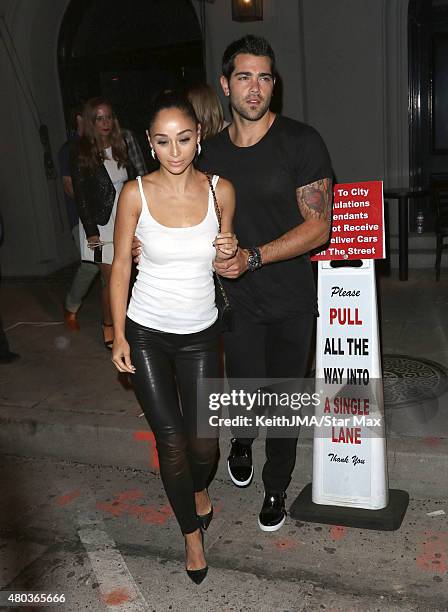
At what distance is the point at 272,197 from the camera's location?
3160mm

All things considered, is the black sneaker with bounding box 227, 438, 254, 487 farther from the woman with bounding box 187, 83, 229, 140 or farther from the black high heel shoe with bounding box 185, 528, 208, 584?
the woman with bounding box 187, 83, 229, 140

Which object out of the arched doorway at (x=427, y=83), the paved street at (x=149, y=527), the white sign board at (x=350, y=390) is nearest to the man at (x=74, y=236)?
the paved street at (x=149, y=527)

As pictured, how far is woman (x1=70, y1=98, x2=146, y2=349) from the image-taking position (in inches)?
218

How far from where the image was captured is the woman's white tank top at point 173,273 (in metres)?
2.92

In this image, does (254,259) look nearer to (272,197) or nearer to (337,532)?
(272,197)

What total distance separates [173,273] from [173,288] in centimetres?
6

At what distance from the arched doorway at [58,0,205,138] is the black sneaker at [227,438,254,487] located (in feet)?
20.4

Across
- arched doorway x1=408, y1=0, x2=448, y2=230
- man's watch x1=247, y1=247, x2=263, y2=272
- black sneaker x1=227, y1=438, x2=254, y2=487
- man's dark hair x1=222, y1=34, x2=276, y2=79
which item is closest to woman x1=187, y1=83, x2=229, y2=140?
man's dark hair x1=222, y1=34, x2=276, y2=79

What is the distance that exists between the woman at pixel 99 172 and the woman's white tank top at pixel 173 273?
268cm

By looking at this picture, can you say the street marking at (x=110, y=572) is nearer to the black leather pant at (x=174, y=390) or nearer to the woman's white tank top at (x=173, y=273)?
the black leather pant at (x=174, y=390)

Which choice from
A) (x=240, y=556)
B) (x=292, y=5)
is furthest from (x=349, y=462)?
(x=292, y=5)

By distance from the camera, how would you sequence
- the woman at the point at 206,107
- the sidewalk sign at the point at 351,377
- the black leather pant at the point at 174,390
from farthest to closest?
the woman at the point at 206,107, the sidewalk sign at the point at 351,377, the black leather pant at the point at 174,390

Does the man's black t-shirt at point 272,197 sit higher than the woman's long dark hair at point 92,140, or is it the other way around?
the woman's long dark hair at point 92,140

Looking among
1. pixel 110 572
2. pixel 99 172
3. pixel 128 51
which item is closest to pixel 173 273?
pixel 110 572
